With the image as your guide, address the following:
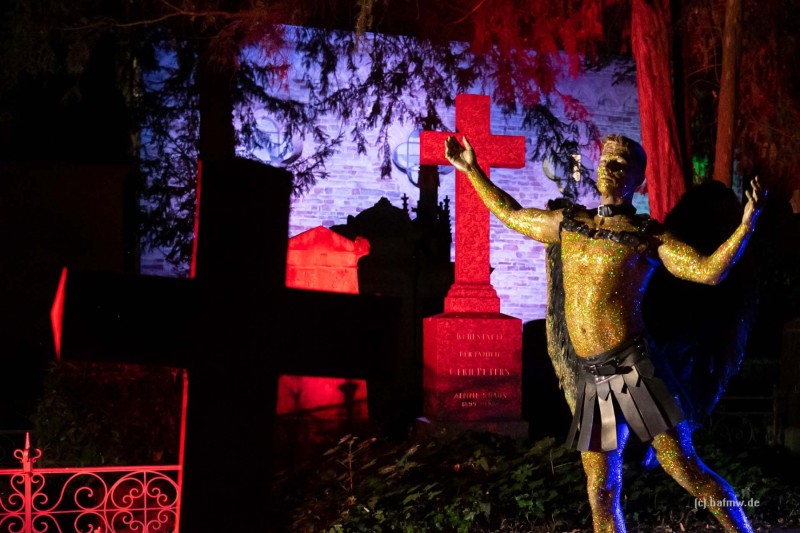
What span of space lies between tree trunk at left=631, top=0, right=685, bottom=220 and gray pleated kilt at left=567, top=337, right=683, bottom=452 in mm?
5624

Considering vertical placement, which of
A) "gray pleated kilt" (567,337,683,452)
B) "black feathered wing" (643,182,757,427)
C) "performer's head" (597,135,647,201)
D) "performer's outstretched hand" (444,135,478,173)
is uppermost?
"performer's outstretched hand" (444,135,478,173)

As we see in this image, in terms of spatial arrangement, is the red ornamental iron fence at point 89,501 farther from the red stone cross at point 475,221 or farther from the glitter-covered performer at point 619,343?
the red stone cross at point 475,221

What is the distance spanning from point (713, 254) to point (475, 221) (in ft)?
17.6

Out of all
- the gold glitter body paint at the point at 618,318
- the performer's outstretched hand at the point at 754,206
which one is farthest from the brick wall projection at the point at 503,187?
the performer's outstretched hand at the point at 754,206

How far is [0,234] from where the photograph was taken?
1520 cm

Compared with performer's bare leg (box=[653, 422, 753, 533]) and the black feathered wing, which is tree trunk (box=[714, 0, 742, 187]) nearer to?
the black feathered wing

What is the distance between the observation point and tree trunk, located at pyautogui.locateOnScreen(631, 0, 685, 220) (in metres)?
9.08

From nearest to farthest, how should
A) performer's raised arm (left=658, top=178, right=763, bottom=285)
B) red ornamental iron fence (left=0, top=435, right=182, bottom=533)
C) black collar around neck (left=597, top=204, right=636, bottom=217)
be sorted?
1. performer's raised arm (left=658, top=178, right=763, bottom=285)
2. black collar around neck (left=597, top=204, right=636, bottom=217)
3. red ornamental iron fence (left=0, top=435, right=182, bottom=533)

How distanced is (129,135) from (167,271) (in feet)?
10.1

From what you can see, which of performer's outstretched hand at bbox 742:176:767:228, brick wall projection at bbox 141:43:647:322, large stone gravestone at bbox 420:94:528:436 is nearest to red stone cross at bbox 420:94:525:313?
large stone gravestone at bbox 420:94:528:436

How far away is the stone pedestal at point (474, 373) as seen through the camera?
28.2 feet

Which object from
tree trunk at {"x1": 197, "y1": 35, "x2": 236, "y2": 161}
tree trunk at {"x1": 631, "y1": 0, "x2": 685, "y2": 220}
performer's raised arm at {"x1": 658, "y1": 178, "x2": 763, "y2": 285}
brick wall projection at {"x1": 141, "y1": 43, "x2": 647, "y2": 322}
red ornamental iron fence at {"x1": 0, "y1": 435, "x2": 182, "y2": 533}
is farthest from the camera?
brick wall projection at {"x1": 141, "y1": 43, "x2": 647, "y2": 322}

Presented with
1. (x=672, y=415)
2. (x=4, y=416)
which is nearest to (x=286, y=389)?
(x=4, y=416)

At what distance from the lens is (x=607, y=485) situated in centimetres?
385
